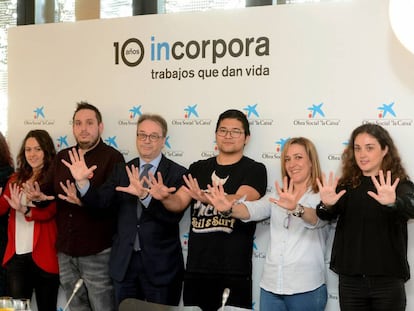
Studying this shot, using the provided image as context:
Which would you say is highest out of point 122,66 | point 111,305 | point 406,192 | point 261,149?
point 122,66

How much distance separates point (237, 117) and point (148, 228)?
2.94 feet

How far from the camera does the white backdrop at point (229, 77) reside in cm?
354

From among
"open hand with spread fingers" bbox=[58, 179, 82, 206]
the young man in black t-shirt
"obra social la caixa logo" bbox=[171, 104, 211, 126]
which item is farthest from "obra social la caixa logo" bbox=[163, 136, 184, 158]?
"open hand with spread fingers" bbox=[58, 179, 82, 206]

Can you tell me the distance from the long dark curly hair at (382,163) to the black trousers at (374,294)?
53 cm

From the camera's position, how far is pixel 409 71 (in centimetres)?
347

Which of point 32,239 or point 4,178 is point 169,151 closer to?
point 32,239

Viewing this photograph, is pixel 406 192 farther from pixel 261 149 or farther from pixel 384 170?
pixel 261 149

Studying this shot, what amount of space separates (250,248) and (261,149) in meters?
0.66

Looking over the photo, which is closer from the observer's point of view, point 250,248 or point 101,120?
point 250,248

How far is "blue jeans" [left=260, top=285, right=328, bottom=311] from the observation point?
325 centimetres

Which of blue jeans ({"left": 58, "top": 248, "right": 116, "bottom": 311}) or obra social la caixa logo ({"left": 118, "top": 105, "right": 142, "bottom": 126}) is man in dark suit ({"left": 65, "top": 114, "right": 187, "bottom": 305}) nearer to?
blue jeans ({"left": 58, "top": 248, "right": 116, "bottom": 311})

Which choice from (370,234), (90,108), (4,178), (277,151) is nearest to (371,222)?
(370,234)

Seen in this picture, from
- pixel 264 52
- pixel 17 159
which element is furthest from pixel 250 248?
pixel 17 159

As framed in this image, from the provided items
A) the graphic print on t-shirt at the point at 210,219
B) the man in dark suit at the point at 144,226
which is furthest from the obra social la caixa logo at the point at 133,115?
the graphic print on t-shirt at the point at 210,219
